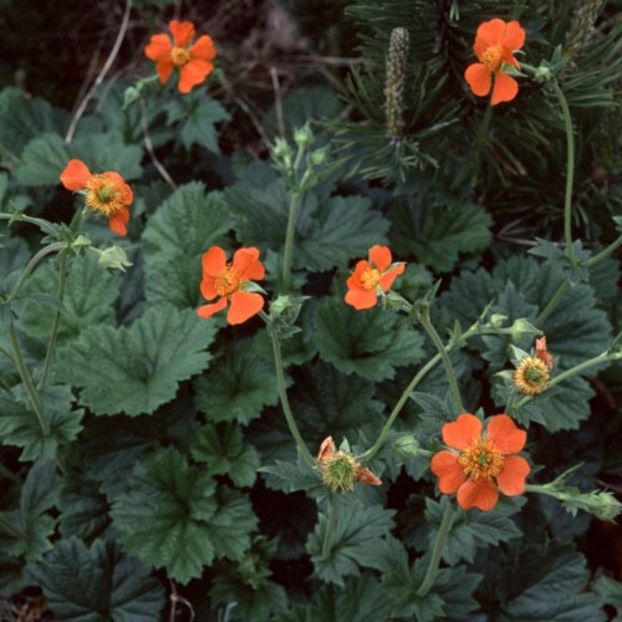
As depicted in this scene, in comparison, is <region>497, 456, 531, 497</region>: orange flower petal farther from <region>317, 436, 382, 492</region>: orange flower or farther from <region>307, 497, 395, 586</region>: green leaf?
<region>307, 497, 395, 586</region>: green leaf

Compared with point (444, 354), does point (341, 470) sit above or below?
below

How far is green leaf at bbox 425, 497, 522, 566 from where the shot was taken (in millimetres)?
1863

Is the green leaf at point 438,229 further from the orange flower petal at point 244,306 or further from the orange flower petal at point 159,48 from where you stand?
the orange flower petal at point 244,306

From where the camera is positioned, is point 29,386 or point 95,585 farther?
point 95,585

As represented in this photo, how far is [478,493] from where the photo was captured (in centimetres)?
158

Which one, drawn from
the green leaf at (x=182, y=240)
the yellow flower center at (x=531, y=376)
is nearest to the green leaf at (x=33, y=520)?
the green leaf at (x=182, y=240)

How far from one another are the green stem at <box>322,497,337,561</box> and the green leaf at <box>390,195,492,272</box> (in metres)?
0.95

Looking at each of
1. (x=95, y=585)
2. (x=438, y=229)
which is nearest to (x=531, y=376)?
(x=438, y=229)

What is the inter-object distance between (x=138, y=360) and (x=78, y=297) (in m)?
0.30

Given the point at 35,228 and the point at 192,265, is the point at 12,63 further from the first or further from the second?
the point at 192,265

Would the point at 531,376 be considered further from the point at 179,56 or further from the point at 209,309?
the point at 179,56

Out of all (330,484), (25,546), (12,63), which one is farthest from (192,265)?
(12,63)

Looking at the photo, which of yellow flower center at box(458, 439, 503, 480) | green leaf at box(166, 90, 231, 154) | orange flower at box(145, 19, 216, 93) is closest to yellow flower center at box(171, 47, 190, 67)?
orange flower at box(145, 19, 216, 93)

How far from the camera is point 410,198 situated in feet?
9.12
